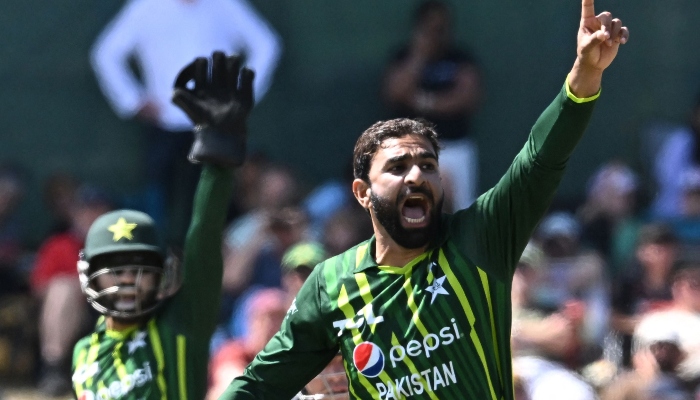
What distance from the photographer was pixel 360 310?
385 centimetres

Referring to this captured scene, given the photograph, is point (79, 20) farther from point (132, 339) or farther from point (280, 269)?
point (132, 339)

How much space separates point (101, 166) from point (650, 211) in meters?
3.79

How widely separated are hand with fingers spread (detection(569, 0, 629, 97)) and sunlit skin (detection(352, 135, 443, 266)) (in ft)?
1.82

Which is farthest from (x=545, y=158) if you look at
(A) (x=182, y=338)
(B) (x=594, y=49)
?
(A) (x=182, y=338)

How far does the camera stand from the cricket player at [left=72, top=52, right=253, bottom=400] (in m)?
4.25

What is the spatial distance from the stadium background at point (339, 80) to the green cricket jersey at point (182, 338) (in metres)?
4.56

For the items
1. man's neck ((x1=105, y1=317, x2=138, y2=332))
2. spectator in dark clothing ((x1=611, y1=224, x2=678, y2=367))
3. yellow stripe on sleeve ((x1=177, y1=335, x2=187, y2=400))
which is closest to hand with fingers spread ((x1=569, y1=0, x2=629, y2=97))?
yellow stripe on sleeve ((x1=177, y1=335, x2=187, y2=400))

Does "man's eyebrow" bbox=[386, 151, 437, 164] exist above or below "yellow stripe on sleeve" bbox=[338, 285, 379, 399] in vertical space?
above

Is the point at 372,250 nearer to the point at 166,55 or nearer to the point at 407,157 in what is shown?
the point at 407,157

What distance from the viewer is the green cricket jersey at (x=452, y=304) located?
368 centimetres

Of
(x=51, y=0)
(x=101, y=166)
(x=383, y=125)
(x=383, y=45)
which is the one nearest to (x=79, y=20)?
(x=51, y=0)

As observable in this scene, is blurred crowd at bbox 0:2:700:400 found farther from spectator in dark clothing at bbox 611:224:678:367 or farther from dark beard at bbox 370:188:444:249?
dark beard at bbox 370:188:444:249

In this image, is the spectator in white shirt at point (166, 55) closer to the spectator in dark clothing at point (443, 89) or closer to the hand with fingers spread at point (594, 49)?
the spectator in dark clothing at point (443, 89)

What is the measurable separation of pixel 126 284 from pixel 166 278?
218 millimetres
